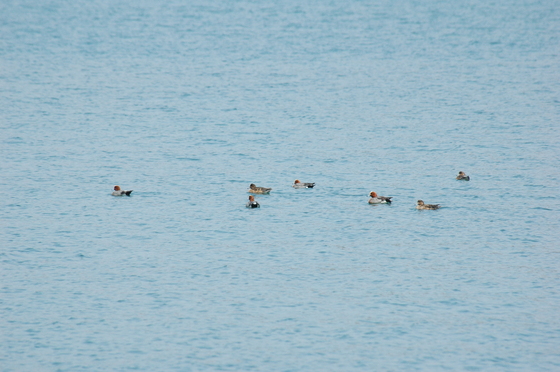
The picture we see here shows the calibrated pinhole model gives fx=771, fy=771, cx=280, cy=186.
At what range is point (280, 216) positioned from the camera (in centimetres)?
3158

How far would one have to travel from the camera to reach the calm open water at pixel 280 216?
69.7ft

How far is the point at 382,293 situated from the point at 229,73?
45.6 m

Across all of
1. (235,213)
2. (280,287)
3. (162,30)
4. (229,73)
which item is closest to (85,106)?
(229,73)

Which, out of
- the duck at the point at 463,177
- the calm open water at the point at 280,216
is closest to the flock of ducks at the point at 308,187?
the calm open water at the point at 280,216

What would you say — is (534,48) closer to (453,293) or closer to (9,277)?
(453,293)

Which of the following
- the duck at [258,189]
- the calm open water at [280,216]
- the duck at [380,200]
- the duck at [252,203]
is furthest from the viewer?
the duck at [258,189]

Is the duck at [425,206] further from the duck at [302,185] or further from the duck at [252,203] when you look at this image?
the duck at [252,203]

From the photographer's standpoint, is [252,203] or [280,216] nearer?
[280,216]

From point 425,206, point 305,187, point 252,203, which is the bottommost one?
point 252,203

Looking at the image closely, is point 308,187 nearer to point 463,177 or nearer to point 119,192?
point 463,177

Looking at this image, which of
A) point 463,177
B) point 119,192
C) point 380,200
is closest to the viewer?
point 380,200

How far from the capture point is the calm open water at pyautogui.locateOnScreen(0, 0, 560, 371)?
2123 cm

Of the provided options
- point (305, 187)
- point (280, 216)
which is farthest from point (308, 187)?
point (280, 216)

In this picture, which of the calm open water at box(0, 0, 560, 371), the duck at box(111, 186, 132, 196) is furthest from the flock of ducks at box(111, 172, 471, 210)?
the calm open water at box(0, 0, 560, 371)
